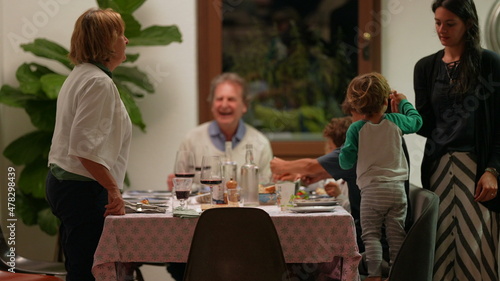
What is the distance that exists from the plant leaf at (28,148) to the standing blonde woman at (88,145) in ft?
5.72

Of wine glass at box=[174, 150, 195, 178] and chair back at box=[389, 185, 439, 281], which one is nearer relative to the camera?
chair back at box=[389, 185, 439, 281]

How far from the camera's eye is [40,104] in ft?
13.4

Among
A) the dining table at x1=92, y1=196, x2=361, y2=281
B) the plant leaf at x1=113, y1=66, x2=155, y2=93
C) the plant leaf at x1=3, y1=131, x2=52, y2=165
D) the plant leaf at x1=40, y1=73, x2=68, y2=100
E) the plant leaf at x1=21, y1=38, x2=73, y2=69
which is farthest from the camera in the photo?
the plant leaf at x1=113, y1=66, x2=155, y2=93

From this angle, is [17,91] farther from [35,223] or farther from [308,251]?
[308,251]

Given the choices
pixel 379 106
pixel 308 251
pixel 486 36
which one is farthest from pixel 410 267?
pixel 486 36

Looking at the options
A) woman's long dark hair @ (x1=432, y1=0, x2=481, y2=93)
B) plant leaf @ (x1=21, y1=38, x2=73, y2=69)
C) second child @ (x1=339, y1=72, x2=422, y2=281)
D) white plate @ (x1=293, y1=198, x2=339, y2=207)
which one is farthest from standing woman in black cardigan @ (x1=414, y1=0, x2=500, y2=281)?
plant leaf @ (x1=21, y1=38, x2=73, y2=69)

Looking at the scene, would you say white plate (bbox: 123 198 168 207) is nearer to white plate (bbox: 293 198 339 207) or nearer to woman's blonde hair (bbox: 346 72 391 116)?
white plate (bbox: 293 198 339 207)

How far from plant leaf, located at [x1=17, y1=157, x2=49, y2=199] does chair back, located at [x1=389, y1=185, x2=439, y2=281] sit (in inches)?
95.3

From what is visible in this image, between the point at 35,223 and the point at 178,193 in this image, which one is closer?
the point at 178,193

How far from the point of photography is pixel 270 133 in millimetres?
4738

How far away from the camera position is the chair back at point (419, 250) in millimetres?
2434

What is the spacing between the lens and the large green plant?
158 inches

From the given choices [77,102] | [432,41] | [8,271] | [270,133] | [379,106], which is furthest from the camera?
[270,133]

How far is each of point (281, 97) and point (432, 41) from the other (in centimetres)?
110
